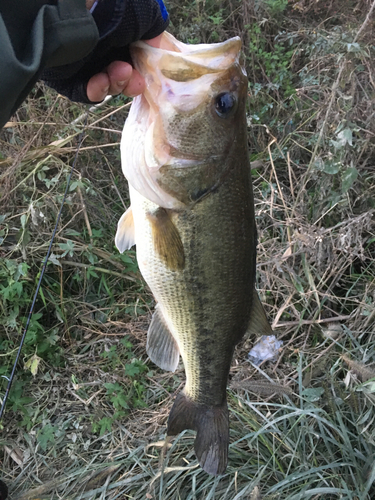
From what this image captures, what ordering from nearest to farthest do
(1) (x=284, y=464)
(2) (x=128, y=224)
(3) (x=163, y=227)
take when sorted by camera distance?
(3) (x=163, y=227) < (2) (x=128, y=224) < (1) (x=284, y=464)

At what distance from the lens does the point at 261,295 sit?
3045 millimetres

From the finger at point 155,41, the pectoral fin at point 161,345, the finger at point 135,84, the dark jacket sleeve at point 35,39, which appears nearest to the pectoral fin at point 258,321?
the pectoral fin at point 161,345

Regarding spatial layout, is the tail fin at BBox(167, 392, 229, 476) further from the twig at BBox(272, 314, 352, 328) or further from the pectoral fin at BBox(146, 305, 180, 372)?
the twig at BBox(272, 314, 352, 328)

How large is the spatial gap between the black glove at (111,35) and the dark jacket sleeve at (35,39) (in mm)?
123

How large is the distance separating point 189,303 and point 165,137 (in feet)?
2.35

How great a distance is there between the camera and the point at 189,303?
67.2 inches

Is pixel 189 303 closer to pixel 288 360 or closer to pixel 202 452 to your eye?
pixel 202 452

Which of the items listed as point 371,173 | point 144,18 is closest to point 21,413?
point 144,18

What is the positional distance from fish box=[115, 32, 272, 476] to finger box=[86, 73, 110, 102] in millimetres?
131

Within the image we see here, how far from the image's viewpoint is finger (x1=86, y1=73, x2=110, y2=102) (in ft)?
4.66

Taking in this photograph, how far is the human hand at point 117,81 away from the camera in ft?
4.52

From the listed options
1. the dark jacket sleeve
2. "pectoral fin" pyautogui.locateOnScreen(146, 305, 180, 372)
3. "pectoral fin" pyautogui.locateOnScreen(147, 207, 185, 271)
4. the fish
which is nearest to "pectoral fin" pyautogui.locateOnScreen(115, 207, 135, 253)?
the fish

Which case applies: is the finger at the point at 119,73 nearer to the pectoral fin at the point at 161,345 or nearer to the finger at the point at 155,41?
the finger at the point at 155,41

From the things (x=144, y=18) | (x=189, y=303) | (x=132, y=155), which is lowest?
(x=189, y=303)
